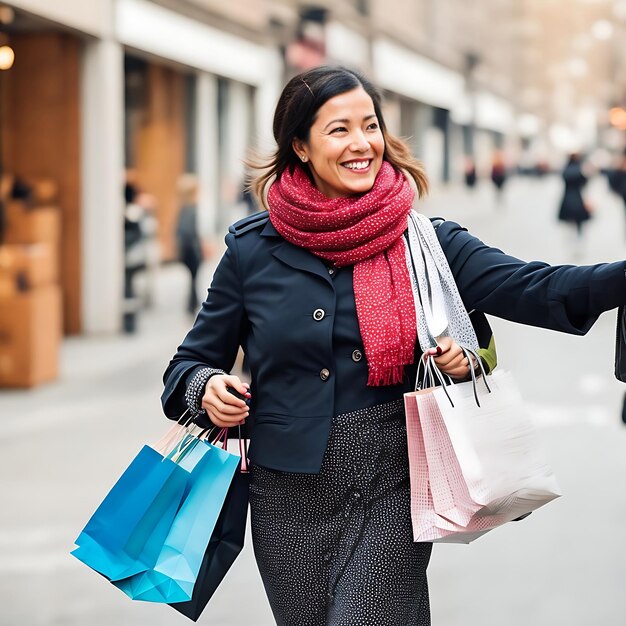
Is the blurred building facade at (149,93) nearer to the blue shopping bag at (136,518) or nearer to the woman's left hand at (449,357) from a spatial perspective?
the woman's left hand at (449,357)

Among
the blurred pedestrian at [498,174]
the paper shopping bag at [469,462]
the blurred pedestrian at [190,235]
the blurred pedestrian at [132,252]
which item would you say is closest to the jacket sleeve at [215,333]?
the paper shopping bag at [469,462]

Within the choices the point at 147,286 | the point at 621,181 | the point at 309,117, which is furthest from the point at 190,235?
the point at 621,181

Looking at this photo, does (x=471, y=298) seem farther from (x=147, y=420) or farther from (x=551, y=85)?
(x=551, y=85)

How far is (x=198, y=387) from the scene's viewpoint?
318 centimetres

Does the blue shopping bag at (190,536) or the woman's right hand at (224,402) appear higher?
the woman's right hand at (224,402)

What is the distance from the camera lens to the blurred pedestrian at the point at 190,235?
16062 millimetres

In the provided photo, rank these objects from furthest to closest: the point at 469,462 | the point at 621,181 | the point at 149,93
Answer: the point at 621,181, the point at 149,93, the point at 469,462

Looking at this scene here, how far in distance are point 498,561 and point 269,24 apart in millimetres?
21613

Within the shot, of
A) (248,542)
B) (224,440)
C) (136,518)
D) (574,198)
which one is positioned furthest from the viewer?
(574,198)

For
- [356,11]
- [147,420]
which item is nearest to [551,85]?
[356,11]

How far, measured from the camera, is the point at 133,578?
3.23 m

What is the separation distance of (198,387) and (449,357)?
0.59 metres

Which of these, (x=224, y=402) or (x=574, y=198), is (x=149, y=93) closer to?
(x=574, y=198)

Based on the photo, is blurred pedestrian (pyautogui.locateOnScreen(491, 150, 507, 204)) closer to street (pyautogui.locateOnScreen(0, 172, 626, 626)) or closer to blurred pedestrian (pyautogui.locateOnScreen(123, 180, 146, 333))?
blurred pedestrian (pyautogui.locateOnScreen(123, 180, 146, 333))
